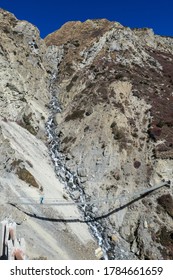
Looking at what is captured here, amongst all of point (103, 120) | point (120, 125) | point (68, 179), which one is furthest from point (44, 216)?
point (103, 120)

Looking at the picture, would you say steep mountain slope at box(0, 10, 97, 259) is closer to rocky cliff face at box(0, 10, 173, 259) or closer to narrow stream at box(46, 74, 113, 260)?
rocky cliff face at box(0, 10, 173, 259)

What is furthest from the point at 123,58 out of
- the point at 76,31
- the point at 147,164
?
the point at 147,164

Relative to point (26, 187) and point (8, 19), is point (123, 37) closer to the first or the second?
point (8, 19)

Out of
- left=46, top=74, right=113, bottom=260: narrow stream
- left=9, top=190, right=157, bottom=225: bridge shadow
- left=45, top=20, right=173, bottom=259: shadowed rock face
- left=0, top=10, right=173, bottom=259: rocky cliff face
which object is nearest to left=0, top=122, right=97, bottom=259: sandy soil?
left=9, top=190, right=157, bottom=225: bridge shadow

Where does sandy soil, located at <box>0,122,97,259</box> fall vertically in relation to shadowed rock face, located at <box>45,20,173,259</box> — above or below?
below

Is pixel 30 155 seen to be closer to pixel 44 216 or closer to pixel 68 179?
pixel 68 179

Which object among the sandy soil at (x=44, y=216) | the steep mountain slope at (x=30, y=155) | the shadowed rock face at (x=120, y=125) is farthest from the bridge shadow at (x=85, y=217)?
the shadowed rock face at (x=120, y=125)
